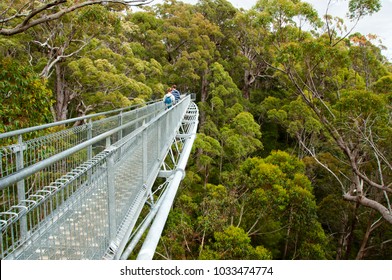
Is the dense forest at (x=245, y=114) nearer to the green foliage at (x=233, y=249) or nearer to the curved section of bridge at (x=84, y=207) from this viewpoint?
the green foliage at (x=233, y=249)

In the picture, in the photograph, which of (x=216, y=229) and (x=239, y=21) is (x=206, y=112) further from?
(x=216, y=229)

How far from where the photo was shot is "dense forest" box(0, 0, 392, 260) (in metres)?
9.66

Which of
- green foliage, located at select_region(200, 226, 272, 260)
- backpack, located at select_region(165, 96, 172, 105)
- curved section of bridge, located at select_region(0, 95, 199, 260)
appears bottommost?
green foliage, located at select_region(200, 226, 272, 260)

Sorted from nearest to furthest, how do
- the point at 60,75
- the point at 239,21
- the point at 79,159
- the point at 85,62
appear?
the point at 79,159
the point at 85,62
the point at 60,75
the point at 239,21

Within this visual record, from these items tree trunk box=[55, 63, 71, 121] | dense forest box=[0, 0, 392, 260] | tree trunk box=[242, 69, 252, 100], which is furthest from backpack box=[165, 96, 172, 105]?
tree trunk box=[242, 69, 252, 100]

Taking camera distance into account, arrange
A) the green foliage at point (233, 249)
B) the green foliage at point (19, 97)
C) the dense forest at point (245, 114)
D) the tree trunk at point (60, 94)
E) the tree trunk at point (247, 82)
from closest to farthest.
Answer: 1. the green foliage at point (19, 97)
2. the dense forest at point (245, 114)
3. the green foliage at point (233, 249)
4. the tree trunk at point (60, 94)
5. the tree trunk at point (247, 82)

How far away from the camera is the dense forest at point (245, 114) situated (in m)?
9.66

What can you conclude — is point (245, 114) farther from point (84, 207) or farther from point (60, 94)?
point (84, 207)

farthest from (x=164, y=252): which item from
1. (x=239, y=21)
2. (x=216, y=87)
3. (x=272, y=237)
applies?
(x=239, y=21)

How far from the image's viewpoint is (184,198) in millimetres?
14180

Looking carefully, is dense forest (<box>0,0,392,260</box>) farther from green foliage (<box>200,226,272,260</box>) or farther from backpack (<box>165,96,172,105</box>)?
backpack (<box>165,96,172,105</box>)

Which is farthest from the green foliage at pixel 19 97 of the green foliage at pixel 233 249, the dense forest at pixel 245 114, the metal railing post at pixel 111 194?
the green foliage at pixel 233 249

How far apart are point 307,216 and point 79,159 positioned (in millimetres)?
11527

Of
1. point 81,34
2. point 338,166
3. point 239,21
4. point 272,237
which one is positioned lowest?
point 272,237
